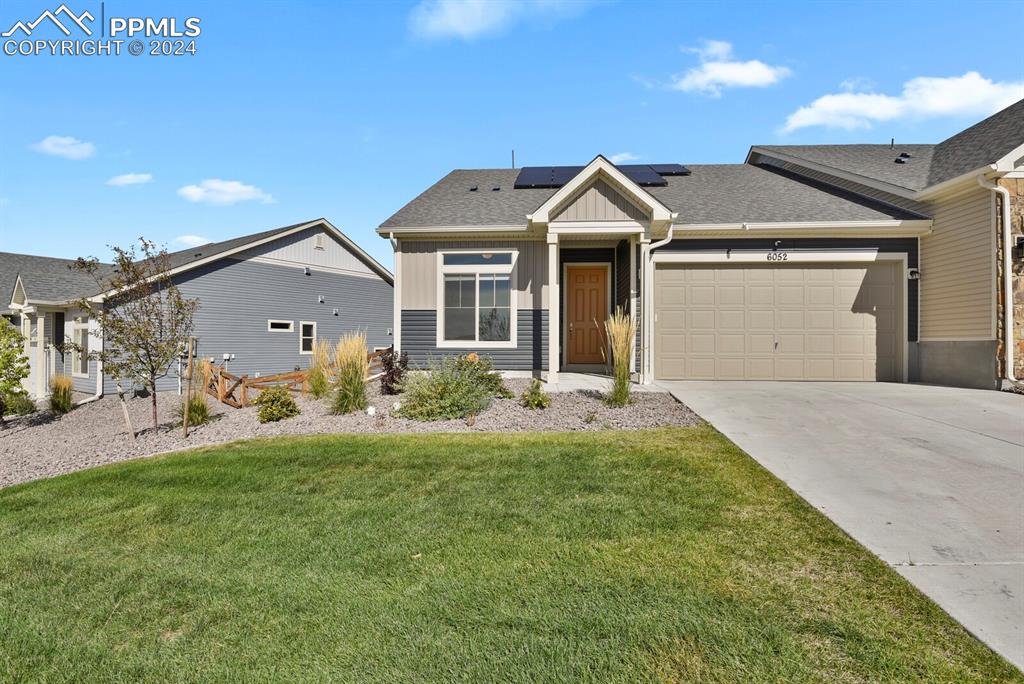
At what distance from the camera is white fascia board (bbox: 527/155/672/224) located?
8.77 m

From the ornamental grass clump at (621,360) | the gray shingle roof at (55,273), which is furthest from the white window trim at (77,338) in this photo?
the ornamental grass clump at (621,360)

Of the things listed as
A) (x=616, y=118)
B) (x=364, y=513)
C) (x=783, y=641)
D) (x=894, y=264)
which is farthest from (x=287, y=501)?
(x=894, y=264)

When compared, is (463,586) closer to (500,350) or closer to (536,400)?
(536,400)

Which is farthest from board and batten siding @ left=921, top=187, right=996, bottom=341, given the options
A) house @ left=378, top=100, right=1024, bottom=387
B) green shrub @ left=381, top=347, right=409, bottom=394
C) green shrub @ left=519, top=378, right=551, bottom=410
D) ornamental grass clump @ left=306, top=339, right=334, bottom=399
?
ornamental grass clump @ left=306, top=339, right=334, bottom=399

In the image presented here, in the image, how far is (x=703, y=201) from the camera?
1093cm

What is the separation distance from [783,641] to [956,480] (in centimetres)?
329

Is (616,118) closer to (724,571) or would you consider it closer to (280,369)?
(724,571)

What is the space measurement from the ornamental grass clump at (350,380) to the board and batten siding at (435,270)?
2.49 metres

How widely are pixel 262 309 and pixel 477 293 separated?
346 inches

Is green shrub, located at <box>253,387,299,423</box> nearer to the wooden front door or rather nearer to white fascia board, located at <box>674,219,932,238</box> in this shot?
the wooden front door

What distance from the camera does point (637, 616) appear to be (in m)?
2.25

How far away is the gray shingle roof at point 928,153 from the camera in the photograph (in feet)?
30.0

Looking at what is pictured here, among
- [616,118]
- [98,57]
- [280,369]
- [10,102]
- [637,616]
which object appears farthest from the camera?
[280,369]

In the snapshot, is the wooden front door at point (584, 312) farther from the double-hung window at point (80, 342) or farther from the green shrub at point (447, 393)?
the double-hung window at point (80, 342)
